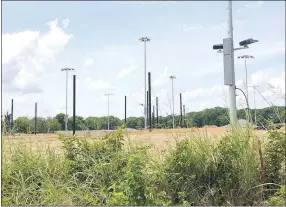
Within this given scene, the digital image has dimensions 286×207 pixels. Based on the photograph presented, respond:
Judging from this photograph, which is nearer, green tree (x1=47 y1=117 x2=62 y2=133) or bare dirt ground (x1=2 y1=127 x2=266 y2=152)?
bare dirt ground (x1=2 y1=127 x2=266 y2=152)

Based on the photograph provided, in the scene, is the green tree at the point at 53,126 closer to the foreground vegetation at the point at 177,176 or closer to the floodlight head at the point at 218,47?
the foreground vegetation at the point at 177,176

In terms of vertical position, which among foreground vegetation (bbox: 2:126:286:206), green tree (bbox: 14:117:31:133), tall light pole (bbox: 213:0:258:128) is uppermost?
tall light pole (bbox: 213:0:258:128)

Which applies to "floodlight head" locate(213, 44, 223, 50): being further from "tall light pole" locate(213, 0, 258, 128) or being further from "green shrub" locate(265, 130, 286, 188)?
"green shrub" locate(265, 130, 286, 188)

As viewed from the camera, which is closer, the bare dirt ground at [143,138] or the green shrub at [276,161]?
the green shrub at [276,161]

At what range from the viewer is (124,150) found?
4613 millimetres

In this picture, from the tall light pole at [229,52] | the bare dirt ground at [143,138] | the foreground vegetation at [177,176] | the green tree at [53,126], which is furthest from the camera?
the tall light pole at [229,52]

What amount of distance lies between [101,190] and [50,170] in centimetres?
75

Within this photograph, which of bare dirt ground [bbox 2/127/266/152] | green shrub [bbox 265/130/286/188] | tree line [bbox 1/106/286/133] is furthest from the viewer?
tree line [bbox 1/106/286/133]

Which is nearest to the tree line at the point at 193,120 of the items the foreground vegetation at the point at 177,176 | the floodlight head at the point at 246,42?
the foreground vegetation at the point at 177,176

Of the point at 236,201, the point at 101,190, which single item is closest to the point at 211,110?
the point at 236,201

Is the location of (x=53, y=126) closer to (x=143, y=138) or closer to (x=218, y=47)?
(x=143, y=138)

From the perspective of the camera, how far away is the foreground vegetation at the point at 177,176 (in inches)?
160

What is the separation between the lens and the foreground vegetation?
13.3 ft

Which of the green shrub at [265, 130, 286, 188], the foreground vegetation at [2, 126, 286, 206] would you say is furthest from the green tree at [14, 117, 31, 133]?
the green shrub at [265, 130, 286, 188]
